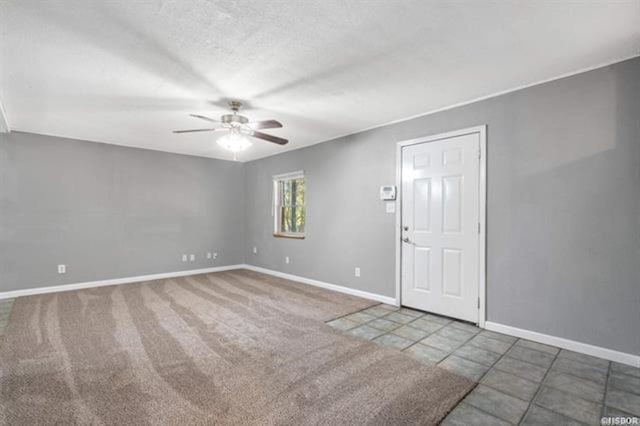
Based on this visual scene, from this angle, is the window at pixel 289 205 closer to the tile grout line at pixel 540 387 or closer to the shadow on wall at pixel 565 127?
the shadow on wall at pixel 565 127

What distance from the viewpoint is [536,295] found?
2.88m

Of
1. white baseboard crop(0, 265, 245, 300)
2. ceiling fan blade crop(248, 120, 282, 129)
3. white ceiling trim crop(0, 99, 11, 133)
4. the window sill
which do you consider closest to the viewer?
ceiling fan blade crop(248, 120, 282, 129)

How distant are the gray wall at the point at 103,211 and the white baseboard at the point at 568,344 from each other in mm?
5310

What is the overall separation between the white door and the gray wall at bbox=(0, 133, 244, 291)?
14.0ft

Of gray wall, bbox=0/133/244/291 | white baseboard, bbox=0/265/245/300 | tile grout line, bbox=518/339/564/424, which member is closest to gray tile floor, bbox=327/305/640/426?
tile grout line, bbox=518/339/564/424

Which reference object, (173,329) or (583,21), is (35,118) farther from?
(583,21)

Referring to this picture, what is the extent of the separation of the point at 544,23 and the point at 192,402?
3453mm

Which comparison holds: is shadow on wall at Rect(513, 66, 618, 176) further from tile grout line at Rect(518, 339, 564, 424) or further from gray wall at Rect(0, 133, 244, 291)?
gray wall at Rect(0, 133, 244, 291)

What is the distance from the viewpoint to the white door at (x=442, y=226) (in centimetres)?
334

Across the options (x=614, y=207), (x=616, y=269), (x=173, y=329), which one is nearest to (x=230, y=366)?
(x=173, y=329)

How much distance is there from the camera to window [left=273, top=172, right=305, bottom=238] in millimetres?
5754

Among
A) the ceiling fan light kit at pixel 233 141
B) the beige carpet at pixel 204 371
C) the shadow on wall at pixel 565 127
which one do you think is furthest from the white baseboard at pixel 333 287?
the ceiling fan light kit at pixel 233 141

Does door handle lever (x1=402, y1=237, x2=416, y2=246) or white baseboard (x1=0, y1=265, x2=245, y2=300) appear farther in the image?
white baseboard (x1=0, y1=265, x2=245, y2=300)

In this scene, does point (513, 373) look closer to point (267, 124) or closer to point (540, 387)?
point (540, 387)
